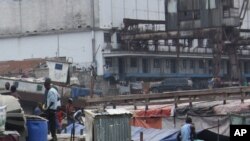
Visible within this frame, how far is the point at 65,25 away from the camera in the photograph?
214ft

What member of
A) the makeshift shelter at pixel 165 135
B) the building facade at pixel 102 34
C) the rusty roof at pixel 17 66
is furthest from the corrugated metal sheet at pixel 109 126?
the building facade at pixel 102 34

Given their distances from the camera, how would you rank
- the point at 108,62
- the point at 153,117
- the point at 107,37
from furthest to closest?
the point at 108,62 < the point at 107,37 < the point at 153,117

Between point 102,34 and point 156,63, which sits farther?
point 156,63

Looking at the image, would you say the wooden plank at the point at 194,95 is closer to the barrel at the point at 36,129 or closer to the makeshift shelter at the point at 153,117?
the makeshift shelter at the point at 153,117

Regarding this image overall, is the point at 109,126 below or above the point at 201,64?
below

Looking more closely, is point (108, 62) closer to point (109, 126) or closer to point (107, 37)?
point (107, 37)

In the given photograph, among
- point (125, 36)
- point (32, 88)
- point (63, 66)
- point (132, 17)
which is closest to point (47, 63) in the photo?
point (63, 66)

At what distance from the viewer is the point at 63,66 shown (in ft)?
127

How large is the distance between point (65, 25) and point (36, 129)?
2011 inches

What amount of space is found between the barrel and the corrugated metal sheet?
4.42 feet

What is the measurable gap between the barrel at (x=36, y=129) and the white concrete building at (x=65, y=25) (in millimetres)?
47615

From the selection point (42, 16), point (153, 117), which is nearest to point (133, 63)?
point (42, 16)

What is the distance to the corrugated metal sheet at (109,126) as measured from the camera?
15617 mm

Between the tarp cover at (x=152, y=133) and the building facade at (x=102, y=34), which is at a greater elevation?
the building facade at (x=102, y=34)
